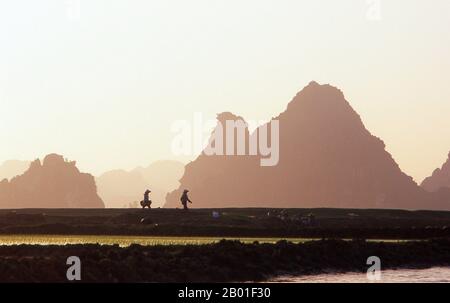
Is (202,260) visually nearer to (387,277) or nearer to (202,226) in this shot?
(387,277)

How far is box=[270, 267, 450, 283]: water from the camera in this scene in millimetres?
48156

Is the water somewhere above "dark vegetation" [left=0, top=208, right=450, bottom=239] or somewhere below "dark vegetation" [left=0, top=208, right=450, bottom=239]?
below

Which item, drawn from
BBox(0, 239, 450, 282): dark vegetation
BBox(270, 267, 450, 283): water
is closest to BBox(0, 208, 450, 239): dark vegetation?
BBox(0, 239, 450, 282): dark vegetation

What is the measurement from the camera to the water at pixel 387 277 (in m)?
48.2

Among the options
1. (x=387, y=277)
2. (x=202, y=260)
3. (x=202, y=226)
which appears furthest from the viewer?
(x=202, y=226)

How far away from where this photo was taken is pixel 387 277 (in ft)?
165

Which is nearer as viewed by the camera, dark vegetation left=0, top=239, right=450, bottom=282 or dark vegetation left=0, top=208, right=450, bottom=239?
dark vegetation left=0, top=239, right=450, bottom=282

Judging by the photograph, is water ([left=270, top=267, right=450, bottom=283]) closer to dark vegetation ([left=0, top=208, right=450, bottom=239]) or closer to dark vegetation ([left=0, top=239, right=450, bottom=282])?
dark vegetation ([left=0, top=239, right=450, bottom=282])

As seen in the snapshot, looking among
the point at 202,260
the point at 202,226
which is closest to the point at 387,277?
the point at 202,260

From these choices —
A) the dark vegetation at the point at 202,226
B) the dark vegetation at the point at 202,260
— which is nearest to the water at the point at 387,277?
the dark vegetation at the point at 202,260

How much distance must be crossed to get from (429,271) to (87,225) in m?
32.3
